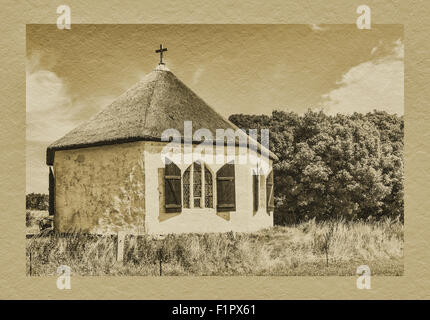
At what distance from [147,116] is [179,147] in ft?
4.01

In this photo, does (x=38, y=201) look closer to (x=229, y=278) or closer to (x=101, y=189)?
(x=101, y=189)

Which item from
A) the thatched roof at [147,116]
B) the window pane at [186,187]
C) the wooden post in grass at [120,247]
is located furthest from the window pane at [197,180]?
the wooden post in grass at [120,247]

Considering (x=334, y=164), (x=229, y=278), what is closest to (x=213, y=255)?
(x=229, y=278)

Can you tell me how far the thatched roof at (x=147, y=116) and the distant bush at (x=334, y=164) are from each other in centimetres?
276

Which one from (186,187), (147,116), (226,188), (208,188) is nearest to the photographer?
(186,187)

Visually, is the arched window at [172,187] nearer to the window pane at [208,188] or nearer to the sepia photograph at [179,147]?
the sepia photograph at [179,147]

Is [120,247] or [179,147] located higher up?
[179,147]

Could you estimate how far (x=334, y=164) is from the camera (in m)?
16.1

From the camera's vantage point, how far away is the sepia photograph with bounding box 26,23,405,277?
9.12m

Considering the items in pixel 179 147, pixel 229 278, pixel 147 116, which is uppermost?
pixel 147 116

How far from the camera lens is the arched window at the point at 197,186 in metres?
11.7

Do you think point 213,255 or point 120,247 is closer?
point 120,247

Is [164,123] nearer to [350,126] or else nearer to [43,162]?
[43,162]

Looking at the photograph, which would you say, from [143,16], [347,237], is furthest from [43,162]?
[347,237]
